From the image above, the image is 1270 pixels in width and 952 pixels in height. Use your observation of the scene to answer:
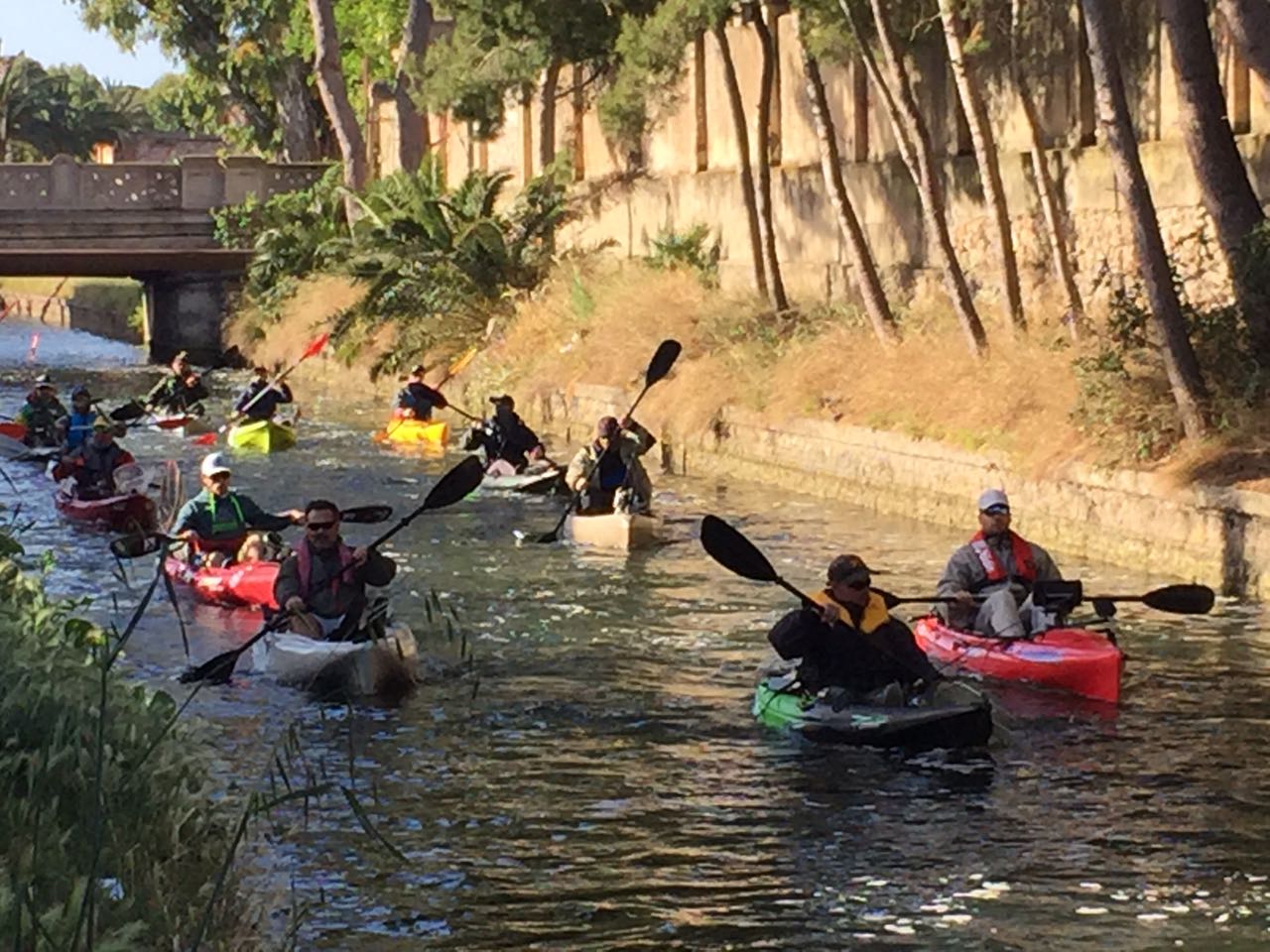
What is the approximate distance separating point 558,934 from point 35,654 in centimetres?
244

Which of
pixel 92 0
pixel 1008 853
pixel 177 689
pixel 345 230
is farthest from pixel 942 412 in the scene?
pixel 92 0

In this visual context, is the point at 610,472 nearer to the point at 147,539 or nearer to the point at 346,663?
the point at 147,539

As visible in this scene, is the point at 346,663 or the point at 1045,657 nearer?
the point at 1045,657

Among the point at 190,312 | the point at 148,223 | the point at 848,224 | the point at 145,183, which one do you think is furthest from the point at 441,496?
the point at 190,312

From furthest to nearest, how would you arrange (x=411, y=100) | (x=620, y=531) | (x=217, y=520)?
(x=411, y=100) < (x=620, y=531) < (x=217, y=520)

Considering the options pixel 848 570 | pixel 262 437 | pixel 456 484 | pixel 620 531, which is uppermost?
pixel 456 484

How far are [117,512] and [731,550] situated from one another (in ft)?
36.6

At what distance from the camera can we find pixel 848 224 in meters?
26.0

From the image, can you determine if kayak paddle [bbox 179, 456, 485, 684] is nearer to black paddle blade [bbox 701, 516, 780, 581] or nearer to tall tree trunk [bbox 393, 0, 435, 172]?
black paddle blade [bbox 701, 516, 780, 581]

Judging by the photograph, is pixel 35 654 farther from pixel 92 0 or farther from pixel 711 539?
pixel 92 0

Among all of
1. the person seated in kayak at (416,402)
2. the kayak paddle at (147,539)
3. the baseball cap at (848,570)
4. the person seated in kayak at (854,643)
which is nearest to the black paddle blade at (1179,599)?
the person seated in kayak at (854,643)

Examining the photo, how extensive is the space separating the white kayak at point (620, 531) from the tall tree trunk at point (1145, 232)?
4498 mm

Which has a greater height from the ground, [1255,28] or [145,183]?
[145,183]

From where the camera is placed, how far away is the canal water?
34.1 feet
